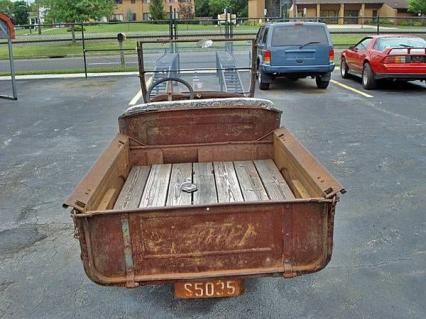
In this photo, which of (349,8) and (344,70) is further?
(349,8)

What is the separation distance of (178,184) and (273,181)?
0.77m

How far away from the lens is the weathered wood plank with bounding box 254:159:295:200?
3.66m

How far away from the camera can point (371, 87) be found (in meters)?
13.2

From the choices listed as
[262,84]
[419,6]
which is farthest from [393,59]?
[419,6]

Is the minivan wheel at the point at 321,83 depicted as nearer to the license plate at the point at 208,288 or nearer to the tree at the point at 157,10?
the license plate at the point at 208,288

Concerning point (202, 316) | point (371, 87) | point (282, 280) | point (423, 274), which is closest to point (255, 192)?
point (282, 280)

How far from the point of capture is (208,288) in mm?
2908

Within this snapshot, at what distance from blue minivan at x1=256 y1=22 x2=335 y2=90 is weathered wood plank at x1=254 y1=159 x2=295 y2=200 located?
910 centimetres

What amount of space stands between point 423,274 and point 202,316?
1.81 metres

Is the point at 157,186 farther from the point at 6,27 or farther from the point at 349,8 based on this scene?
the point at 349,8

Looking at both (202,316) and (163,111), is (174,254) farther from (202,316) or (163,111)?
(163,111)

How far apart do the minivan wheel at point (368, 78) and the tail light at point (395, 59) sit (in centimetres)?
61

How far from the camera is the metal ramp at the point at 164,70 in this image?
18.7 ft

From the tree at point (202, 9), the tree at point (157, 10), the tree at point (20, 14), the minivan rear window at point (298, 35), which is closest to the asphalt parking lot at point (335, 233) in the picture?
the minivan rear window at point (298, 35)
